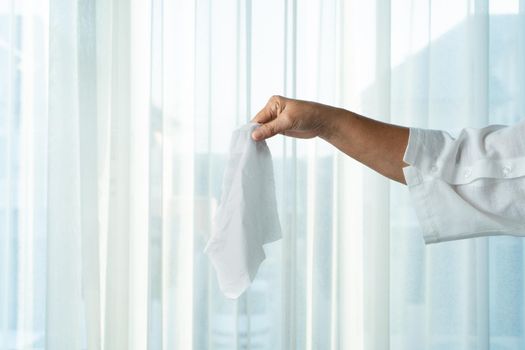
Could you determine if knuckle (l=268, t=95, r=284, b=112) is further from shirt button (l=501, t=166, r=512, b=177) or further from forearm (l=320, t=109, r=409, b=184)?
shirt button (l=501, t=166, r=512, b=177)

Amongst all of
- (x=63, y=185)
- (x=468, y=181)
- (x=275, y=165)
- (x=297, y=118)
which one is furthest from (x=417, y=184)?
(x=63, y=185)

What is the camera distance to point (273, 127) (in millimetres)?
819

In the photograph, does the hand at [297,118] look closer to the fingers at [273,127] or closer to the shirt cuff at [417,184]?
the fingers at [273,127]

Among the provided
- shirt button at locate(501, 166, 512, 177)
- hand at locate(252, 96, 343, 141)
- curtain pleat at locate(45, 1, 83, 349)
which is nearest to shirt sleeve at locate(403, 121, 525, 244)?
shirt button at locate(501, 166, 512, 177)

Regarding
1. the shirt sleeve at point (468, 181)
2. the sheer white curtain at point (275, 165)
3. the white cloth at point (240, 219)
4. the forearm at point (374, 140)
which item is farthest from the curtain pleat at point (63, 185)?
the shirt sleeve at point (468, 181)

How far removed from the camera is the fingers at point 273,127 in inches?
32.0

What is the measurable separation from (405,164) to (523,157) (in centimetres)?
16

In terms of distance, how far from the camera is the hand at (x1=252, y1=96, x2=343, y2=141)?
802mm

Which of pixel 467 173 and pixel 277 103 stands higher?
pixel 277 103

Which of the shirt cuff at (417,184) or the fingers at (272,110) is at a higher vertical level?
the fingers at (272,110)

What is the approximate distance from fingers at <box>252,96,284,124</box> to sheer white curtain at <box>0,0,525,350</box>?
1.80 ft

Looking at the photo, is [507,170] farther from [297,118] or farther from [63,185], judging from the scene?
[63,185]

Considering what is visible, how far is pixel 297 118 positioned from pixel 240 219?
18cm

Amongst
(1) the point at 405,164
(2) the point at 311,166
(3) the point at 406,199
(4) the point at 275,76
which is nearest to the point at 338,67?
(4) the point at 275,76
